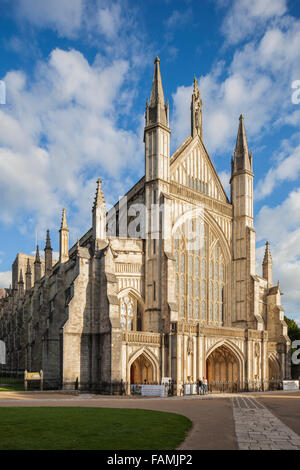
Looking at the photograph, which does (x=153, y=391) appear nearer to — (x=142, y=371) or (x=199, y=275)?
(x=142, y=371)

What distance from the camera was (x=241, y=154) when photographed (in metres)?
44.5

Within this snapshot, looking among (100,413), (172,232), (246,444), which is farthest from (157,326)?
(246,444)

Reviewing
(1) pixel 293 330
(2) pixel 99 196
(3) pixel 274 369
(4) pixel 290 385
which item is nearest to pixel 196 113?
(2) pixel 99 196

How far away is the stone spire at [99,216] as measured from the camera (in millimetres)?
33406

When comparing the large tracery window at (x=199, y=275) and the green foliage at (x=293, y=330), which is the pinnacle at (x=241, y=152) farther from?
the green foliage at (x=293, y=330)

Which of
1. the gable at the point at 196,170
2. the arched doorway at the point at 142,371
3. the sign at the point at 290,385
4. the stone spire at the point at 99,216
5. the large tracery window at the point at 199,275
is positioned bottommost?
the sign at the point at 290,385

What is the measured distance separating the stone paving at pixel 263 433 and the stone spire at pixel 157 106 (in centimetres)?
2561

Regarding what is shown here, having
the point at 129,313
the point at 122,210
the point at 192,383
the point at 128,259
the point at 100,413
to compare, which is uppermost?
the point at 122,210

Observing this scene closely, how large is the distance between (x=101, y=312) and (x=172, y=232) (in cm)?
914

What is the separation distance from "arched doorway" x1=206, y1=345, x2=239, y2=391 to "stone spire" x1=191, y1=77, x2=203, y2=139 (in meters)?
19.3

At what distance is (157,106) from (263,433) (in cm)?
2926

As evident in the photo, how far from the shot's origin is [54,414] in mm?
15648

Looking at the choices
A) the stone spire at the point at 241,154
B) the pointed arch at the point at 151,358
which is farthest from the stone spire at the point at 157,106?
the pointed arch at the point at 151,358
